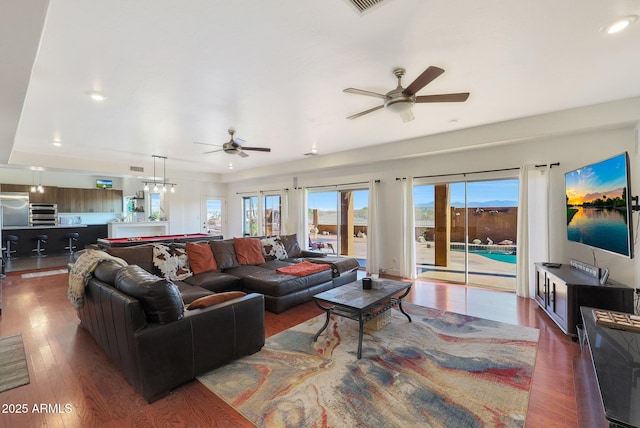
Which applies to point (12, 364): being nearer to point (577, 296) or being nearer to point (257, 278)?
point (257, 278)

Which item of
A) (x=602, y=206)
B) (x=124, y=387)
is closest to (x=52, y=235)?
(x=124, y=387)

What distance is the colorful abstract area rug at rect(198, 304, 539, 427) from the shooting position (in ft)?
6.11

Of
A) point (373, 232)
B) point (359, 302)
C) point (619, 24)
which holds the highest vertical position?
point (619, 24)

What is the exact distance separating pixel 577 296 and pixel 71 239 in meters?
12.2

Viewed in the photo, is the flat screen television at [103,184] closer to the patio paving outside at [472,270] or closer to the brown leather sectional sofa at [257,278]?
the brown leather sectional sofa at [257,278]

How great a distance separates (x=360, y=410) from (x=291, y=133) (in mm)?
4095

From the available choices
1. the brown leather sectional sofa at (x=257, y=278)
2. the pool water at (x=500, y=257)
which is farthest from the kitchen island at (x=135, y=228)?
the pool water at (x=500, y=257)

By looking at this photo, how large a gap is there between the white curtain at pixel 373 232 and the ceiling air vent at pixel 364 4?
4526mm

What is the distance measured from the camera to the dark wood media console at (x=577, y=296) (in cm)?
281

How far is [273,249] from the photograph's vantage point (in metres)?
5.37

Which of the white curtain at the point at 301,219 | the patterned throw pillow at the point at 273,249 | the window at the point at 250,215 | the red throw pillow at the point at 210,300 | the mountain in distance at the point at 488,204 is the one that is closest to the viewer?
the red throw pillow at the point at 210,300

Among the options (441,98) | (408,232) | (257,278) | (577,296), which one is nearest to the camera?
(441,98)

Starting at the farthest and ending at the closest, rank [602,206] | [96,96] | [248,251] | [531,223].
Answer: [248,251] → [531,223] → [96,96] → [602,206]

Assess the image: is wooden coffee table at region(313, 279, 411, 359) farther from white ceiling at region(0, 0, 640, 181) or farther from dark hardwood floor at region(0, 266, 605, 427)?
white ceiling at region(0, 0, 640, 181)
